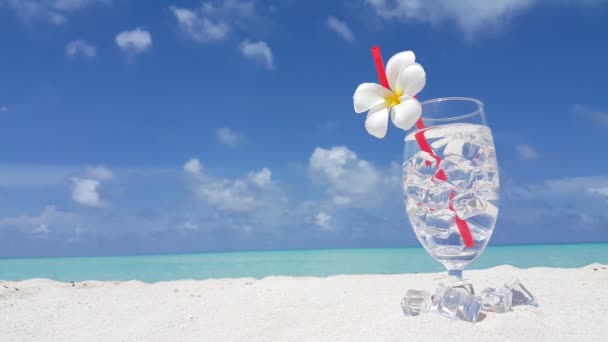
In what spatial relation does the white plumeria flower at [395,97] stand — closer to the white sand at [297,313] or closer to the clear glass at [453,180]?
the clear glass at [453,180]

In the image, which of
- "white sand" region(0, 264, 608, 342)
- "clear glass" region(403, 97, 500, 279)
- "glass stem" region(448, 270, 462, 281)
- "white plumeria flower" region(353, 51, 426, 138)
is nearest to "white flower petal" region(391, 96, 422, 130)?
"white plumeria flower" region(353, 51, 426, 138)

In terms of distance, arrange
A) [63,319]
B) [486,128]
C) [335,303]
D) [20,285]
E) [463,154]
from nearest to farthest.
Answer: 1. [463,154]
2. [486,128]
3. [335,303]
4. [63,319]
5. [20,285]

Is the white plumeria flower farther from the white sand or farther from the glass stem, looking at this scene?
the white sand

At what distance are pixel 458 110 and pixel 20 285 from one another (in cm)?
576

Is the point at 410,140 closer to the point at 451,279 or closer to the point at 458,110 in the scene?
the point at 458,110

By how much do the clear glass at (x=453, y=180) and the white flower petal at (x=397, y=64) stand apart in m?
0.36

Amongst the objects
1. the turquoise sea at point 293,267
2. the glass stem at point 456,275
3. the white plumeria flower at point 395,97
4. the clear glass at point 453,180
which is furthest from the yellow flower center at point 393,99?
the turquoise sea at point 293,267

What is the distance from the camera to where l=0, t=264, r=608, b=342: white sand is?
278 centimetres

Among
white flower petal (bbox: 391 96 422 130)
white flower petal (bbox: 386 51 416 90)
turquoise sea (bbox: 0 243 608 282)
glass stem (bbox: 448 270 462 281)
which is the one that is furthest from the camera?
turquoise sea (bbox: 0 243 608 282)

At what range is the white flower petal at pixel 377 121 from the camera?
265 cm

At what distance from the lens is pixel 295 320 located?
139 inches

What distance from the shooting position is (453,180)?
2.77 metres

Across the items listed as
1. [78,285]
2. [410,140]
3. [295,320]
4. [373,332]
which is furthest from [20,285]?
[410,140]

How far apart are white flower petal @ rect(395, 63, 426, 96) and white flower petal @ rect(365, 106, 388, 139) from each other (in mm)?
167
